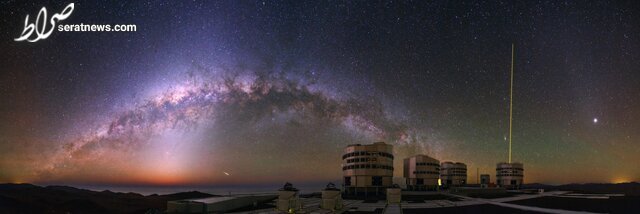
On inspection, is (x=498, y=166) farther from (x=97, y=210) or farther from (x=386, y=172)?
(x=97, y=210)

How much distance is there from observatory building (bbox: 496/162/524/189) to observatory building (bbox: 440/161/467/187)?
14.0 m

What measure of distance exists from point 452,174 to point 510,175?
20.6 m

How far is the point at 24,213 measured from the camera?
12975 cm

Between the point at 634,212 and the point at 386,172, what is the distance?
48.6 m

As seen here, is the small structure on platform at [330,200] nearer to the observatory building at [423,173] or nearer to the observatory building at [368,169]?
the observatory building at [368,169]

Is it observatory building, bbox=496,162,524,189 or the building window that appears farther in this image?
observatory building, bbox=496,162,524,189

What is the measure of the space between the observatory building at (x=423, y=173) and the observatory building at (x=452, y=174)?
125ft

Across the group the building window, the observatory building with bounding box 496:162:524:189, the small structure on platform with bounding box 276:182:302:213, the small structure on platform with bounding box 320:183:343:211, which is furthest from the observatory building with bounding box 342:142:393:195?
the observatory building with bounding box 496:162:524:189

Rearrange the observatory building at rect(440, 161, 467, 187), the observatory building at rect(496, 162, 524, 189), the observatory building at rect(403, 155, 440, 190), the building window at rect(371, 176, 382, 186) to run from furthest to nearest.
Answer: the observatory building at rect(440, 161, 467, 187) < the observatory building at rect(496, 162, 524, 189) < the observatory building at rect(403, 155, 440, 190) < the building window at rect(371, 176, 382, 186)

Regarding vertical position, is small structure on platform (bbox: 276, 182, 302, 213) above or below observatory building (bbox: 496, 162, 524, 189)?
above

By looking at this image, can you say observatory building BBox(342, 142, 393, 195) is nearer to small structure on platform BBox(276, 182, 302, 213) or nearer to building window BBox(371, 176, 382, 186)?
building window BBox(371, 176, 382, 186)

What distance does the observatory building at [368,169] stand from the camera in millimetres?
90250

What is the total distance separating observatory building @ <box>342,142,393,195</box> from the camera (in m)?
90.2

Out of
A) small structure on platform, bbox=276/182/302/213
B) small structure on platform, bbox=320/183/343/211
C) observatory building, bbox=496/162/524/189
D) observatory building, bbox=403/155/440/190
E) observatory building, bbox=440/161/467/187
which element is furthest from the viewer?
observatory building, bbox=440/161/467/187
